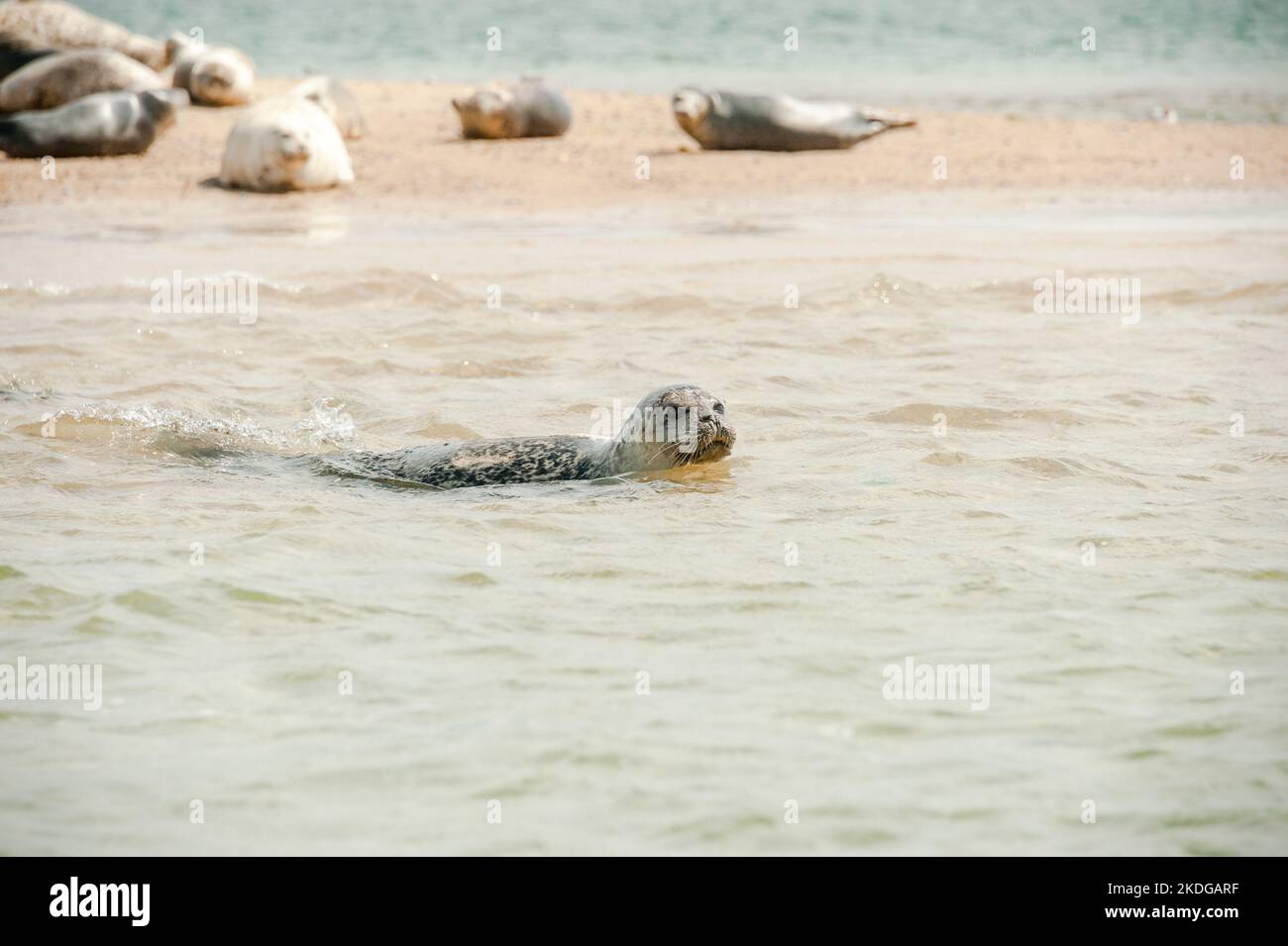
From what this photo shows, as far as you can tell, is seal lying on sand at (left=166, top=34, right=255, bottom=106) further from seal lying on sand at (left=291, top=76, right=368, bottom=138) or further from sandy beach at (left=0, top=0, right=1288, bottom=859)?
sandy beach at (left=0, top=0, right=1288, bottom=859)

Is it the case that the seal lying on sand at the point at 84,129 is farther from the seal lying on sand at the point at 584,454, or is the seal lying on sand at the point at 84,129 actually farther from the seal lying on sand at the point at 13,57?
the seal lying on sand at the point at 584,454

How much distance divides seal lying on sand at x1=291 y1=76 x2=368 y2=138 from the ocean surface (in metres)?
5.46

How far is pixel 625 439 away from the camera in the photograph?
657 centimetres

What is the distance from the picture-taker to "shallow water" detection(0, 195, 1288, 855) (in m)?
3.67

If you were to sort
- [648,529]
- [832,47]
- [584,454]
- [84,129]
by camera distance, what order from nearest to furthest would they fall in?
[648,529] → [584,454] → [84,129] → [832,47]

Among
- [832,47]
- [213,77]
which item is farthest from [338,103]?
[832,47]

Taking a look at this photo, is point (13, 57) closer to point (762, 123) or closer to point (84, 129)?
point (84, 129)

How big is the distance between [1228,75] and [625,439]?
823 inches

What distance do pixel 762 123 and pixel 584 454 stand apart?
10546 mm

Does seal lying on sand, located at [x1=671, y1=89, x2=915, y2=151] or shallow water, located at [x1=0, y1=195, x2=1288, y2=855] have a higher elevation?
seal lying on sand, located at [x1=671, y1=89, x2=915, y2=151]

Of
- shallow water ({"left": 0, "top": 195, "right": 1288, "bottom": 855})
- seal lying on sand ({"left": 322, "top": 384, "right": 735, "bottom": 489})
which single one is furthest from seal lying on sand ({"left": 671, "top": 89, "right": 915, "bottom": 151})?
seal lying on sand ({"left": 322, "top": 384, "right": 735, "bottom": 489})

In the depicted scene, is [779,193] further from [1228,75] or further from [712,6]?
[712,6]

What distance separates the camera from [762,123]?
16.4m

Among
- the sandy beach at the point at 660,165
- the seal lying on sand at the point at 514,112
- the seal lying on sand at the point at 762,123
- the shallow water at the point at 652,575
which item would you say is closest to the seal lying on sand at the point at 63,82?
the sandy beach at the point at 660,165
